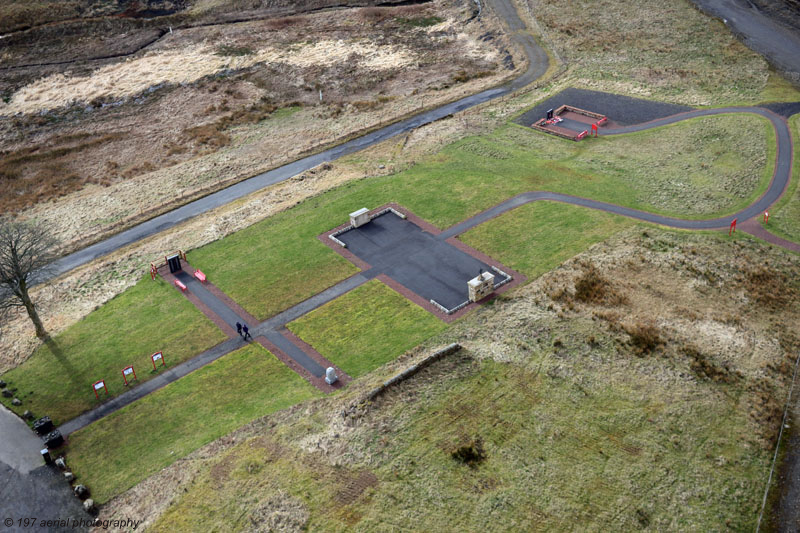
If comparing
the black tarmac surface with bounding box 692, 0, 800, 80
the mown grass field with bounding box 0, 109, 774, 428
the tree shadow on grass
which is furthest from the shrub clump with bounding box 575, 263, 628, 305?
the black tarmac surface with bounding box 692, 0, 800, 80

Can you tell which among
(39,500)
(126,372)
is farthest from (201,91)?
(39,500)

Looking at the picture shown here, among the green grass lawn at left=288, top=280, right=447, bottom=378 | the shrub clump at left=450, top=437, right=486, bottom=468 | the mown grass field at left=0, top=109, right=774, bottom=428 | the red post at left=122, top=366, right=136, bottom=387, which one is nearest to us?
the shrub clump at left=450, top=437, right=486, bottom=468

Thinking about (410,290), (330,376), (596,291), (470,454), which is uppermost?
(596,291)

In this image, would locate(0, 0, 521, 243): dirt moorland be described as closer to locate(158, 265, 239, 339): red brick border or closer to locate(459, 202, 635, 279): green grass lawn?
locate(158, 265, 239, 339): red brick border

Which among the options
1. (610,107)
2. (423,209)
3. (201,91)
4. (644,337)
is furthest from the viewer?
(201,91)

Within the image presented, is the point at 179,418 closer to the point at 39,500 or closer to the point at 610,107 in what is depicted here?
the point at 39,500

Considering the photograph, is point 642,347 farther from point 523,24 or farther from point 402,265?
point 523,24
